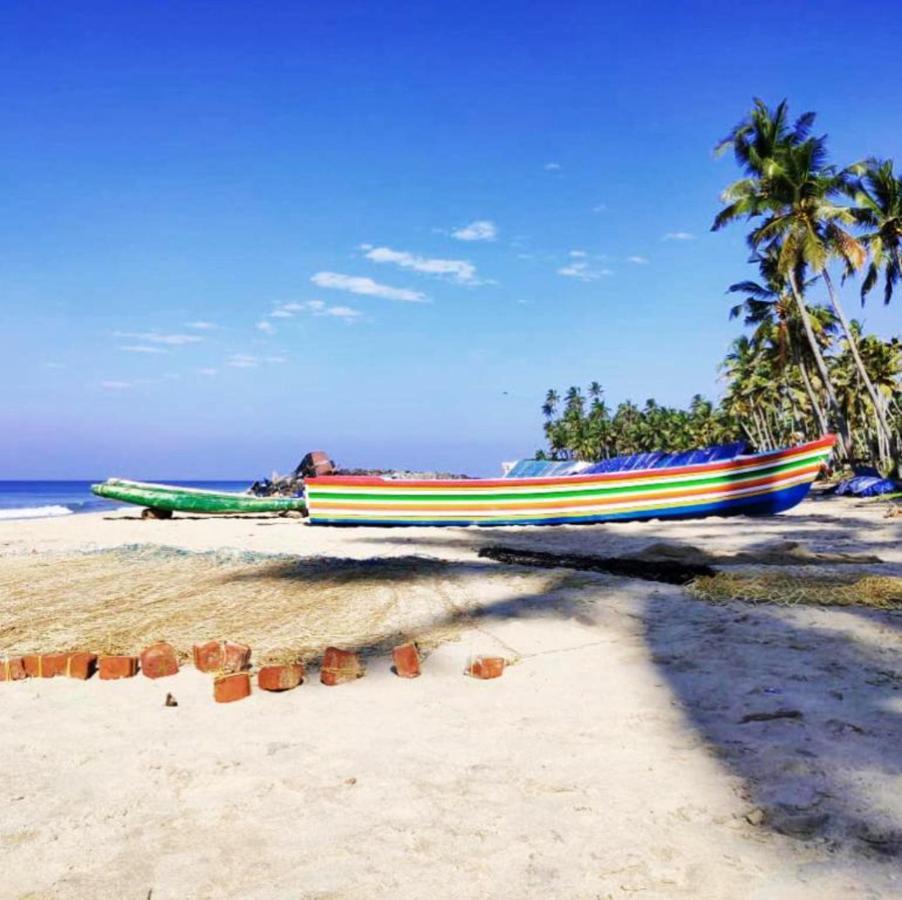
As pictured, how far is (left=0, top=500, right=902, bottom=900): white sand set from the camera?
6.94ft

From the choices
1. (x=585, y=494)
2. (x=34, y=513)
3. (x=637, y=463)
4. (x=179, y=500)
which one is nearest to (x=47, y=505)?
(x=34, y=513)

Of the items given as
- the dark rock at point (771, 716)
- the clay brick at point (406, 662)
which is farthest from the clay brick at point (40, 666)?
the dark rock at point (771, 716)

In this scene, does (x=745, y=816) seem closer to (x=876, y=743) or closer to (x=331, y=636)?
(x=876, y=743)

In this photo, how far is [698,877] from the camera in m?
2.05

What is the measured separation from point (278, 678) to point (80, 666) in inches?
50.5

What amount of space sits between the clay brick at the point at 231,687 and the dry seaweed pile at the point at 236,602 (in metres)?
0.58

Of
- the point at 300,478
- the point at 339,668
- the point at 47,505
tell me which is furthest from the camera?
the point at 47,505

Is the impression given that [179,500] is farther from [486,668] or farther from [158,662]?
[486,668]

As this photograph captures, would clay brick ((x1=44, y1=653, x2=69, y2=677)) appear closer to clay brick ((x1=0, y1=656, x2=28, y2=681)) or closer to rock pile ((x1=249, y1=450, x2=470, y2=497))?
clay brick ((x1=0, y1=656, x2=28, y2=681))

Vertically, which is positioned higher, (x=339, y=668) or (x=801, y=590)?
(x=339, y=668)

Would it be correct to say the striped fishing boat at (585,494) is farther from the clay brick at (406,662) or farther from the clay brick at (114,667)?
the clay brick at (114,667)

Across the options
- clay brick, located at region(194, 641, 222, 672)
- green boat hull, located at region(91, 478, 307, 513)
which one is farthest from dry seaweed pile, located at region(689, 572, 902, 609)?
green boat hull, located at region(91, 478, 307, 513)

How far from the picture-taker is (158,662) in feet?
13.4

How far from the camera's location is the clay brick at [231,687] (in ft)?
12.0
